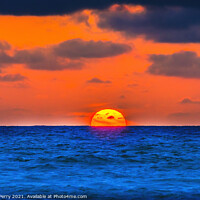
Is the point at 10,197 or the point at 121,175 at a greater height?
the point at 121,175

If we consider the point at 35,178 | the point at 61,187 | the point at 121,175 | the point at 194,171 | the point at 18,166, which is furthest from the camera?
the point at 18,166

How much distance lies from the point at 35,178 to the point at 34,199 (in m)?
6.08

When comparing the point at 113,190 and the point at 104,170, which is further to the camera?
the point at 104,170

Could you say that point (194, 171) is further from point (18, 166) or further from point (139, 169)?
point (18, 166)

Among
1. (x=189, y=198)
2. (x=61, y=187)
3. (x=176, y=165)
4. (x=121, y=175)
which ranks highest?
(x=176, y=165)

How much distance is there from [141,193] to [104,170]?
9.16 metres

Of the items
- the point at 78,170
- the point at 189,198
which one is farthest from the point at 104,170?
the point at 189,198

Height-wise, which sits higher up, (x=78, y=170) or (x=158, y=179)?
(x=78, y=170)

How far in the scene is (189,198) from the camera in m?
18.3

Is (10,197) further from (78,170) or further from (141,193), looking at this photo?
(78,170)

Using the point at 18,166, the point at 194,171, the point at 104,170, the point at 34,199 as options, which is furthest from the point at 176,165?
the point at 34,199

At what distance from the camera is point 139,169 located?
95.0 ft

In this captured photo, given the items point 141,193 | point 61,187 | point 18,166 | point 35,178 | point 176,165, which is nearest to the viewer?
point 141,193

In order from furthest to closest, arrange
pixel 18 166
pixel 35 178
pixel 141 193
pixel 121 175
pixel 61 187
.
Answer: pixel 18 166 → pixel 121 175 → pixel 35 178 → pixel 61 187 → pixel 141 193
